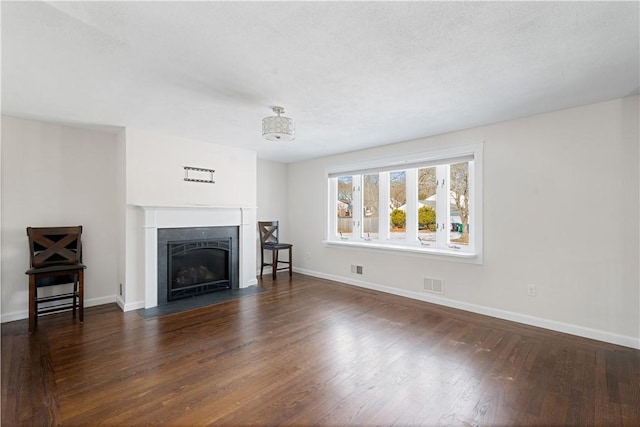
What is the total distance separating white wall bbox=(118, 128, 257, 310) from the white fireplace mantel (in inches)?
2.3

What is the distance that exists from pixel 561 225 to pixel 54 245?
5.61 meters

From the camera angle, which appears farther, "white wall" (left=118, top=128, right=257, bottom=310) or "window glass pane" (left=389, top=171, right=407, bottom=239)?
"window glass pane" (left=389, top=171, right=407, bottom=239)

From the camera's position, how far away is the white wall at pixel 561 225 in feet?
9.00

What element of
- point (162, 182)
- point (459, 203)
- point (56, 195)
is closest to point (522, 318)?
point (459, 203)

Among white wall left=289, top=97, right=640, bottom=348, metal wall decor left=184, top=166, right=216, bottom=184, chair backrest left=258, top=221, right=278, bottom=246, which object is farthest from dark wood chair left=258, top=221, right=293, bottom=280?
white wall left=289, top=97, right=640, bottom=348

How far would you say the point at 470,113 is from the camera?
314 centimetres

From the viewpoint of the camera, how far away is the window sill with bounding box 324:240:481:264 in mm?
3666

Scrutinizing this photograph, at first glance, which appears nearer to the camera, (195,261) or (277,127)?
(277,127)

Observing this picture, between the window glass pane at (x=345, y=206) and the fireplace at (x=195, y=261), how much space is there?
1888mm

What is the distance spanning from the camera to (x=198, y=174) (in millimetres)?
4348

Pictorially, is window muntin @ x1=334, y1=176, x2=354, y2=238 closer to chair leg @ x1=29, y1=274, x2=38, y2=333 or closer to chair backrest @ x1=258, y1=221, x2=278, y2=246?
chair backrest @ x1=258, y1=221, x2=278, y2=246

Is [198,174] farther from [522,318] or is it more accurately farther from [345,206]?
[522,318]

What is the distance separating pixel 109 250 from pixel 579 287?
5.56m

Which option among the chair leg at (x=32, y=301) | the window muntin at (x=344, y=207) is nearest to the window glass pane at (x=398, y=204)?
the window muntin at (x=344, y=207)
